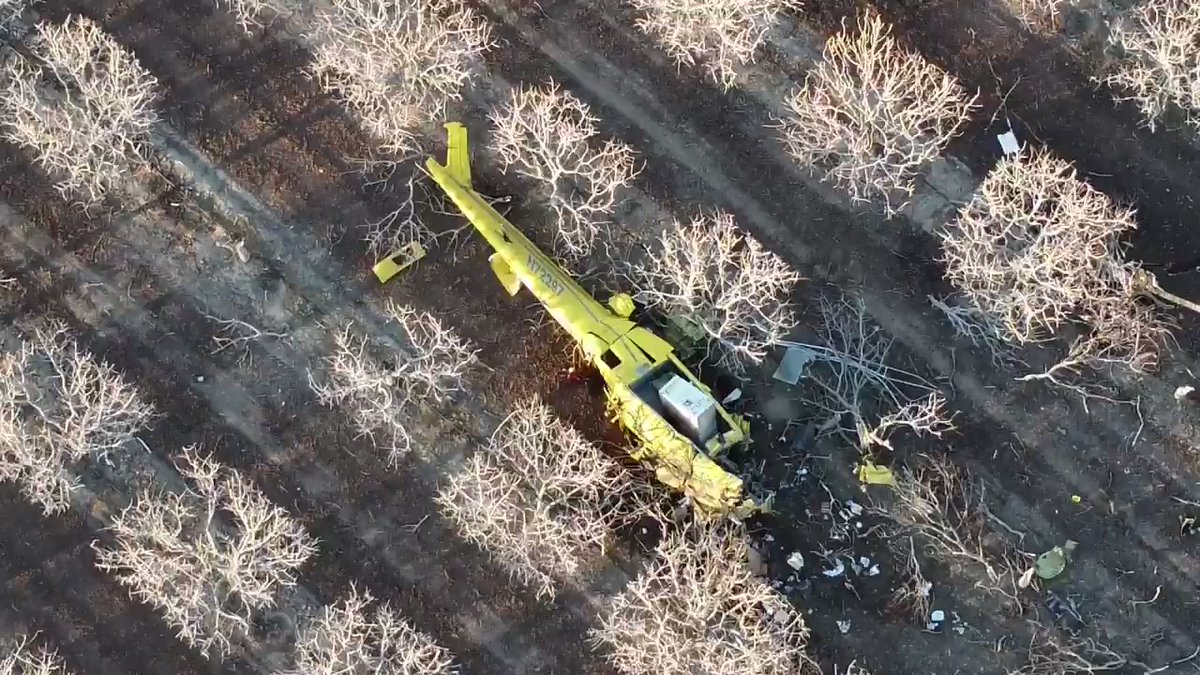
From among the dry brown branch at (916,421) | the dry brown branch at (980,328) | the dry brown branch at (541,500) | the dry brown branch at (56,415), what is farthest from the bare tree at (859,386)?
the dry brown branch at (56,415)

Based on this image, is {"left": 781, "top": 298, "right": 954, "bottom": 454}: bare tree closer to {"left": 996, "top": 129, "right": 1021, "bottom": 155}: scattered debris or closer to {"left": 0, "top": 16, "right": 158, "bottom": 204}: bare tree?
{"left": 996, "top": 129, "right": 1021, "bottom": 155}: scattered debris

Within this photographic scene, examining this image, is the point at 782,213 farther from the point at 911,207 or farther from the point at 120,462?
the point at 120,462

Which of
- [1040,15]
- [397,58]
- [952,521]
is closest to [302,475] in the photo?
[397,58]

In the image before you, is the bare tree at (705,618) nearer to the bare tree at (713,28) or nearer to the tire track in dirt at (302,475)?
the tire track in dirt at (302,475)

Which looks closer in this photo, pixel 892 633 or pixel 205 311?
pixel 892 633

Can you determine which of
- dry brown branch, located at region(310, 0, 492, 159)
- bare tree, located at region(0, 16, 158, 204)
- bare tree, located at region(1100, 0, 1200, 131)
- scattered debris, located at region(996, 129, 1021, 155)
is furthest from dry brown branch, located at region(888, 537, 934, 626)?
bare tree, located at region(0, 16, 158, 204)

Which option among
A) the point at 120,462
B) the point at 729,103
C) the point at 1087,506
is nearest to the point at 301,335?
the point at 120,462
